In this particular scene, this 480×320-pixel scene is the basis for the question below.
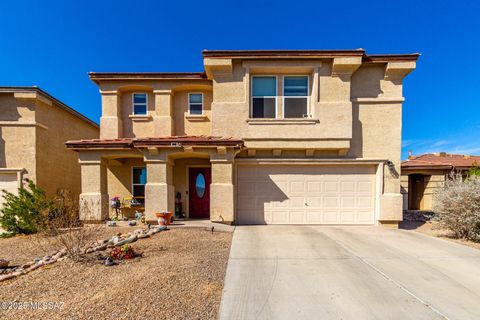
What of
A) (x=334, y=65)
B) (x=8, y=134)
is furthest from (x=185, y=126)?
(x=8, y=134)

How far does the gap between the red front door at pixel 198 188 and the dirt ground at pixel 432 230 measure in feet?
28.1

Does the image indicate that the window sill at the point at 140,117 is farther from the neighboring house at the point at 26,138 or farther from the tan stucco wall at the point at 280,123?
the neighboring house at the point at 26,138

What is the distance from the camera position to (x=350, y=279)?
439 centimetres

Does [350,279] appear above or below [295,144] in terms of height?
below

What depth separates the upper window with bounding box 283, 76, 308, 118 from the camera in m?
9.55

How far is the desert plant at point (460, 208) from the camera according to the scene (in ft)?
23.3

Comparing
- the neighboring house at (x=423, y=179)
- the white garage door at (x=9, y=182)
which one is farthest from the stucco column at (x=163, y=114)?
the neighboring house at (x=423, y=179)

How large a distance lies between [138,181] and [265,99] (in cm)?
696

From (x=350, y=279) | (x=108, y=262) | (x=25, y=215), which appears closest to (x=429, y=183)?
(x=350, y=279)

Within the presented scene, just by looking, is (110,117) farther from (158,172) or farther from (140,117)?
(158,172)

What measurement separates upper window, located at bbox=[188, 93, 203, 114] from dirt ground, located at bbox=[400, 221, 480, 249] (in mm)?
10247

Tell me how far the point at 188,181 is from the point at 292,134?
5.12 m

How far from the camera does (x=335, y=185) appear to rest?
31.1 ft

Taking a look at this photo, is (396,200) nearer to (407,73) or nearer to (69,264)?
(407,73)
